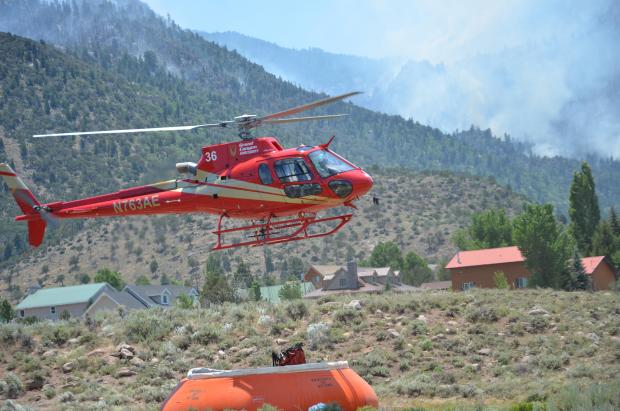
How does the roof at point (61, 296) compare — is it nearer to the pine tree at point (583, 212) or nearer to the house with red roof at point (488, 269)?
the house with red roof at point (488, 269)

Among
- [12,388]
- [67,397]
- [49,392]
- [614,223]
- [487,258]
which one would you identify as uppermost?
[614,223]

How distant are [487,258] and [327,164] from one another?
5718 centimetres

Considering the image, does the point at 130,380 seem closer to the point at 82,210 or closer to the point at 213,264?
the point at 82,210

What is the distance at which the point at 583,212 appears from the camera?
3349 inches

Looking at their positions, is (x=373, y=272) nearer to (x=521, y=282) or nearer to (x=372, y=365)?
(x=521, y=282)

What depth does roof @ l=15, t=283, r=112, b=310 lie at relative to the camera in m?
72.3

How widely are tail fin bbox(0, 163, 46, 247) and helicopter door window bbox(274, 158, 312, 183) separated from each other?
7.83 meters

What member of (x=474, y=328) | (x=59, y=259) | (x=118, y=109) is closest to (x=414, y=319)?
(x=474, y=328)

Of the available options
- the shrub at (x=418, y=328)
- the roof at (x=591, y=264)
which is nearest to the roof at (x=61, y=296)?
the roof at (x=591, y=264)

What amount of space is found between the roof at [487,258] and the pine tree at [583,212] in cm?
1249

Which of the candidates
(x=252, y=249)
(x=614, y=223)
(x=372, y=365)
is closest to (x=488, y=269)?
(x=614, y=223)

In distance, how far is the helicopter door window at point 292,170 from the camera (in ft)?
68.9

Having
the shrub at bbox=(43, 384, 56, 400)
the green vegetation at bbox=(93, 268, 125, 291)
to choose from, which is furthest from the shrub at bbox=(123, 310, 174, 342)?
the green vegetation at bbox=(93, 268, 125, 291)

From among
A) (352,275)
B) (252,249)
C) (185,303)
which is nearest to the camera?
(185,303)
